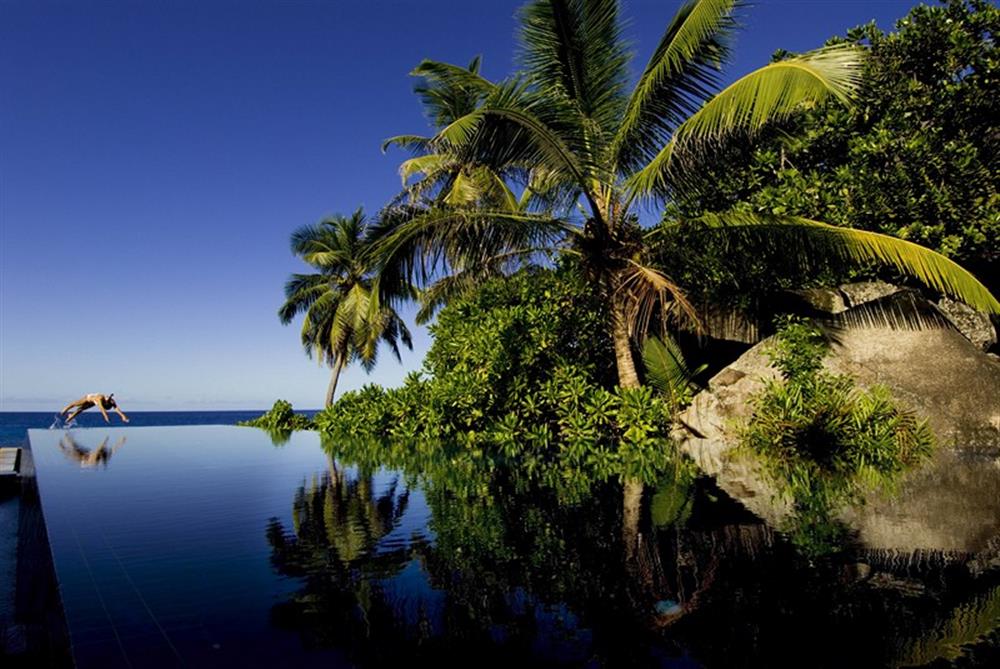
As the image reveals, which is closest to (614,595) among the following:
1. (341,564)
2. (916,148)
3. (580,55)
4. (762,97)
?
(341,564)

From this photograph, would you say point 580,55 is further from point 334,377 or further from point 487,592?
point 334,377

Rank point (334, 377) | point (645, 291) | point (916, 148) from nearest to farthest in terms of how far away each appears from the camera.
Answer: point (645, 291) < point (916, 148) < point (334, 377)

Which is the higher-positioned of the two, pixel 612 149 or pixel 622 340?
pixel 612 149

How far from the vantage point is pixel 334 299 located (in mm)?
22953

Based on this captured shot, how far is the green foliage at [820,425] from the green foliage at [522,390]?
1777 millimetres

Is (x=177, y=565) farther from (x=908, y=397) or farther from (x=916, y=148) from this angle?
(x=916, y=148)

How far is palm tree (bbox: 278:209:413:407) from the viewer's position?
73.2 ft

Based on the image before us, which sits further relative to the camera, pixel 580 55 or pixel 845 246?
pixel 580 55

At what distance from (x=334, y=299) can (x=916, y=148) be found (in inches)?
796

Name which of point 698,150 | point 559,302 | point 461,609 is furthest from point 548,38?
point 461,609

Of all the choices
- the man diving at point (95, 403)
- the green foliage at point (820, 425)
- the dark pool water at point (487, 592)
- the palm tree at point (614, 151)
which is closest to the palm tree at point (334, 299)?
the man diving at point (95, 403)

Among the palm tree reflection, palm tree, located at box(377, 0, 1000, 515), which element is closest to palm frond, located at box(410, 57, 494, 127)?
palm tree, located at box(377, 0, 1000, 515)

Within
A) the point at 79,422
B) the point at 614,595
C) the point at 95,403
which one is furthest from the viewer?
the point at 79,422

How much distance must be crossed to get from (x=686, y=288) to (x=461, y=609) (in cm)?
1014
